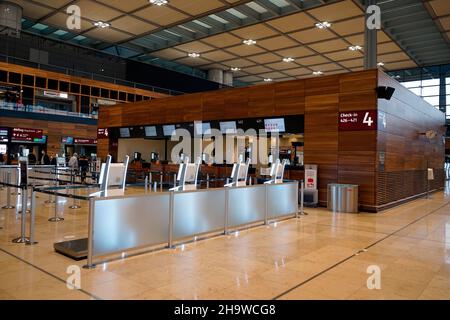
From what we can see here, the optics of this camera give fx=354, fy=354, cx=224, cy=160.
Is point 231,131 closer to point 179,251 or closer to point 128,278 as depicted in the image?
point 179,251

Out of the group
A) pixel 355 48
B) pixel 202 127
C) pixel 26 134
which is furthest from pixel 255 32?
pixel 26 134

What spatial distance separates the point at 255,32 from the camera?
577 inches

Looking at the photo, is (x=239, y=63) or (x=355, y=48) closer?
(x=355, y=48)

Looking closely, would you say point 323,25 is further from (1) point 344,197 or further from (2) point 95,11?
(2) point 95,11

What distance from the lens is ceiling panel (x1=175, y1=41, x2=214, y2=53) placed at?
16.7 meters

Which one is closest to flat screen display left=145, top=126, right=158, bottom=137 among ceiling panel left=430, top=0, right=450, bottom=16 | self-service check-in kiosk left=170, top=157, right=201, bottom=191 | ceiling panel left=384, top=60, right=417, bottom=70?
self-service check-in kiosk left=170, top=157, right=201, bottom=191

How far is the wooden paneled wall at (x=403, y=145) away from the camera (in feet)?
28.5

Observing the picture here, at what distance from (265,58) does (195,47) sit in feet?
12.5

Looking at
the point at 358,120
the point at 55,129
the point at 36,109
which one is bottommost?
the point at 358,120

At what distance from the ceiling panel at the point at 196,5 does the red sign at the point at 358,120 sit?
6092mm

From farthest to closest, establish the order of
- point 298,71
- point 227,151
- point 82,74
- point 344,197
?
point 298,71 < point 82,74 < point 227,151 < point 344,197

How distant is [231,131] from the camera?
11.0 meters

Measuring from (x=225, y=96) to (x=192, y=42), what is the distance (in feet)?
21.3

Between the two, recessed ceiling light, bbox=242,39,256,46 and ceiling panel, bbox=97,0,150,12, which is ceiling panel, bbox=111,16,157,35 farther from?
recessed ceiling light, bbox=242,39,256,46
